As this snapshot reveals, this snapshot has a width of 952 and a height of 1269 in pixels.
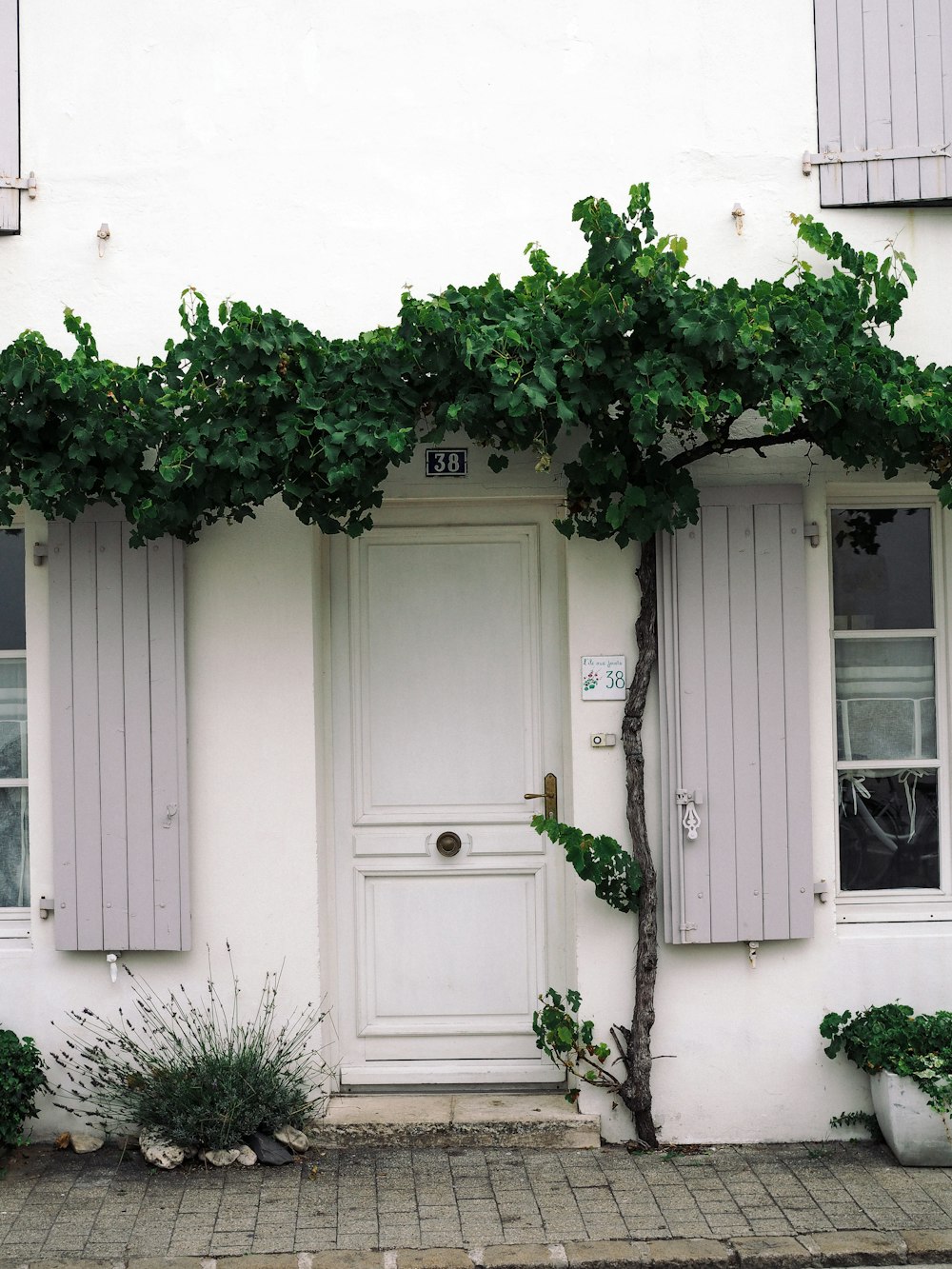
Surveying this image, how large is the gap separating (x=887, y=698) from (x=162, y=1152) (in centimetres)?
322

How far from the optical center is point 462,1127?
478 cm

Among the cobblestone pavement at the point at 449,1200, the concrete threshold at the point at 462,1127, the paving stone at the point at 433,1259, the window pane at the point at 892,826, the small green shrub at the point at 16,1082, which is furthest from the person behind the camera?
the window pane at the point at 892,826

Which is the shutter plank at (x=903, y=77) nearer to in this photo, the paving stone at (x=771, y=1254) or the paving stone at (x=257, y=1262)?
the paving stone at (x=771, y=1254)

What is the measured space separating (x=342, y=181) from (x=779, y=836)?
9.81ft

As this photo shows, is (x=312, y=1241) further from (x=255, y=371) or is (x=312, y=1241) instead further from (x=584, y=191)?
(x=584, y=191)

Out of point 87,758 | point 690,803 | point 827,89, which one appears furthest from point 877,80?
point 87,758

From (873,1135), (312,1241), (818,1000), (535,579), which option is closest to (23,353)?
(535,579)

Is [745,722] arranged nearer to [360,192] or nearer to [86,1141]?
[360,192]

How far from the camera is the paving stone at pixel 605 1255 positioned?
3.92 metres

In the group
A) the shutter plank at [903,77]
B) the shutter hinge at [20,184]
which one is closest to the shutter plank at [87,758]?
the shutter hinge at [20,184]

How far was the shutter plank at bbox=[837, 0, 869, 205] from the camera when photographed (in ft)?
15.9

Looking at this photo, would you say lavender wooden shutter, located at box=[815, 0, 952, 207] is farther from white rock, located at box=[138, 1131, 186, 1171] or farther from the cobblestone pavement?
white rock, located at box=[138, 1131, 186, 1171]

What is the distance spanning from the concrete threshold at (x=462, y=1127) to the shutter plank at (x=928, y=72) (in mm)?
3956

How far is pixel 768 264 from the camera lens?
16.0 feet
